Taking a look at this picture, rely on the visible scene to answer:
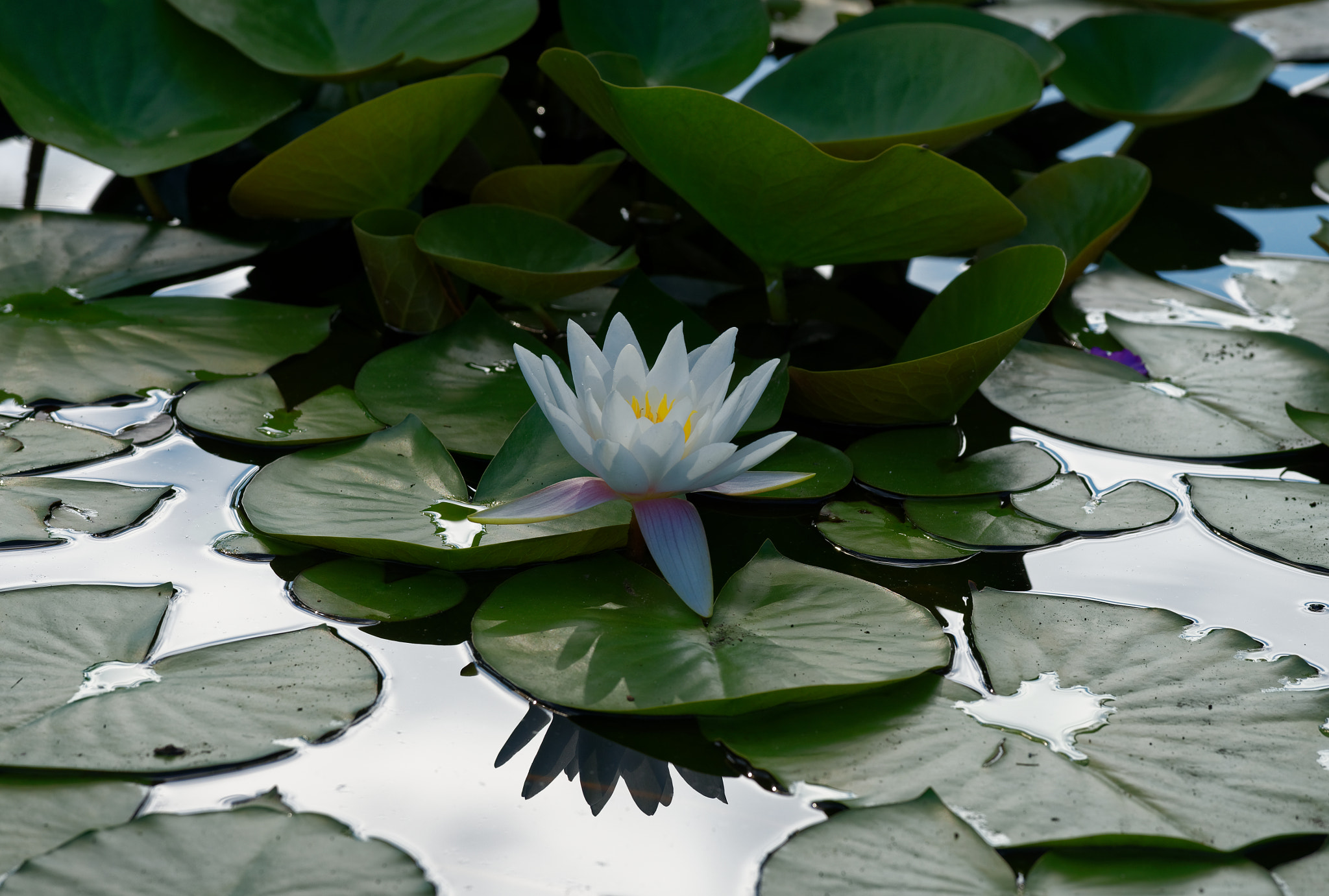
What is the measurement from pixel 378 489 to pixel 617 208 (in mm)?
1112

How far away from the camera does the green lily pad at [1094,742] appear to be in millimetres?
943

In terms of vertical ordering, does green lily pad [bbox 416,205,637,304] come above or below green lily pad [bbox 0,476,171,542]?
above

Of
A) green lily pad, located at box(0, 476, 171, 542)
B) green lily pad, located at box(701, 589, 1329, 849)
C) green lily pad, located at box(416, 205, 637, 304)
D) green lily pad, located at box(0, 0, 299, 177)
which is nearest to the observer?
green lily pad, located at box(701, 589, 1329, 849)

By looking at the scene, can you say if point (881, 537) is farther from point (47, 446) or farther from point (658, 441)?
point (47, 446)

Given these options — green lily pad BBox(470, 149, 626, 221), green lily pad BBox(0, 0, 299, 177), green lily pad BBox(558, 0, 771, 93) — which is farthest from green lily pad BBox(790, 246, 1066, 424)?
green lily pad BBox(0, 0, 299, 177)

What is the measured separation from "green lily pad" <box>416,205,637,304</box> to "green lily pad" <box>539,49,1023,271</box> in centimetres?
18

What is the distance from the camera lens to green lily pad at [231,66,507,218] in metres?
1.67

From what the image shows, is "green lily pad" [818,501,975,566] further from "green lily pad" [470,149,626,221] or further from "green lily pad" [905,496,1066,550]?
"green lily pad" [470,149,626,221]

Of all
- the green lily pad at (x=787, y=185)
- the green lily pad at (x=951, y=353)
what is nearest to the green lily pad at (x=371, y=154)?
the green lily pad at (x=787, y=185)

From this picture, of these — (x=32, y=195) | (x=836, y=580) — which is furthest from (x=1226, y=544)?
(x=32, y=195)

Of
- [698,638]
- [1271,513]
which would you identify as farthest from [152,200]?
[1271,513]

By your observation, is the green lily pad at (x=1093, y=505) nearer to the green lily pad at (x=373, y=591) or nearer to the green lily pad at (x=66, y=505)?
the green lily pad at (x=373, y=591)

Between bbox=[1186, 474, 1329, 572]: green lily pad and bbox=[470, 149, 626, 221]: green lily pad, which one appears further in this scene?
bbox=[470, 149, 626, 221]: green lily pad

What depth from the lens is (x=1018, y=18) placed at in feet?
10.5
